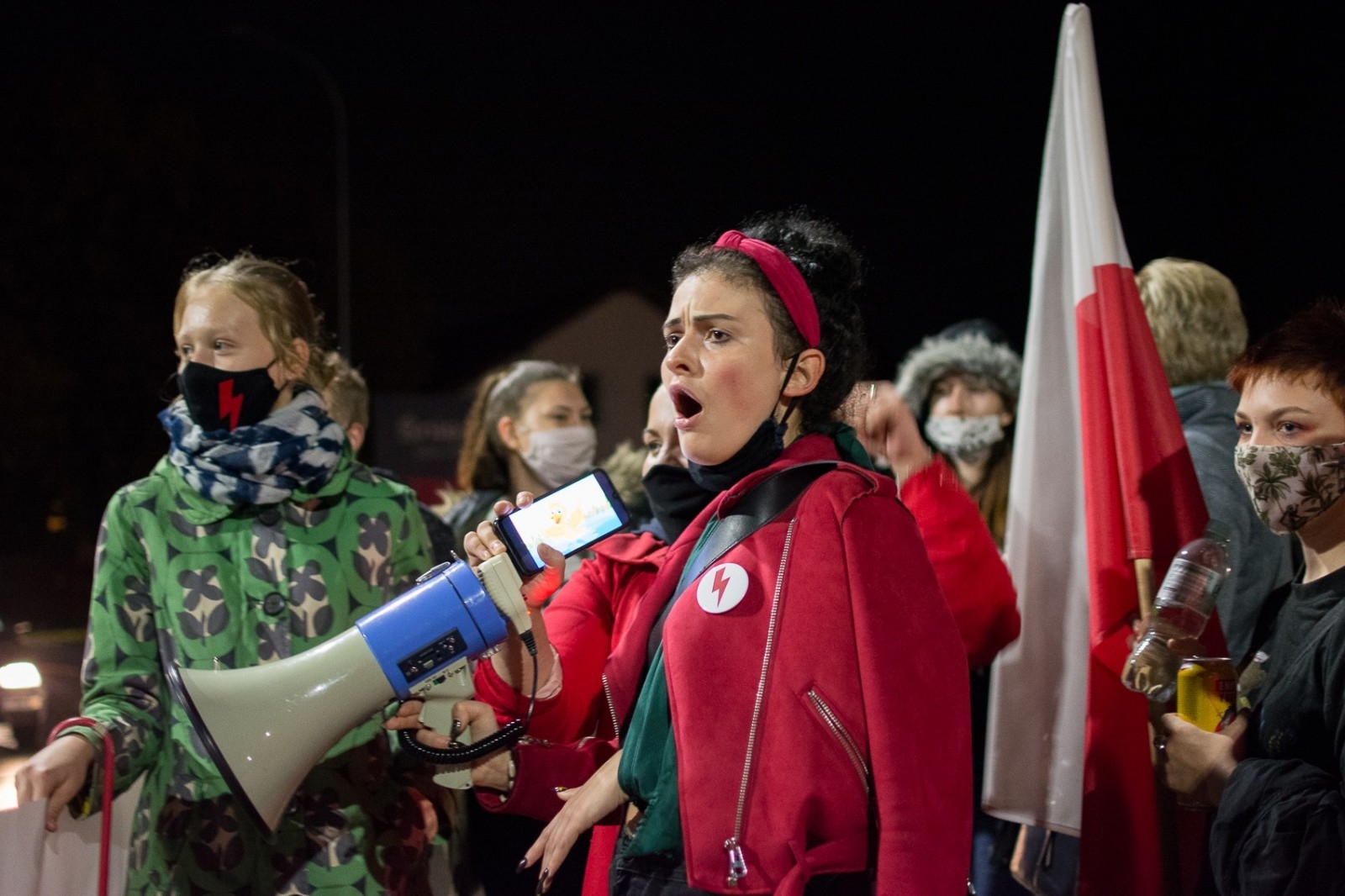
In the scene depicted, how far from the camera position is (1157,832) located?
291 centimetres

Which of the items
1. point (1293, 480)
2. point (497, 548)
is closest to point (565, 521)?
point (497, 548)

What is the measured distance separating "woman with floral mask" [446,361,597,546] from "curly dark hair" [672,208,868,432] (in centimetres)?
281

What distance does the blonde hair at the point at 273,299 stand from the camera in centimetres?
304

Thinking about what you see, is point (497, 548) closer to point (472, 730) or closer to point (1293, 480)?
point (472, 730)

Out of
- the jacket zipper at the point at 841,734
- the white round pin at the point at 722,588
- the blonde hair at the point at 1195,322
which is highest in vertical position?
the blonde hair at the point at 1195,322

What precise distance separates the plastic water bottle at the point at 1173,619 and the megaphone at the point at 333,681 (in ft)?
4.54

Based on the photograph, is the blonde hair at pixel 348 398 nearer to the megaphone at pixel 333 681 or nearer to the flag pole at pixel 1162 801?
the megaphone at pixel 333 681

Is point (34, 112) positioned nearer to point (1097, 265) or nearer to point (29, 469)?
point (29, 469)

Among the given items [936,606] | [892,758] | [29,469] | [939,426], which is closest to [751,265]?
[936,606]

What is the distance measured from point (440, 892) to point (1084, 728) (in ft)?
5.35

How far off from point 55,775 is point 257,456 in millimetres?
800

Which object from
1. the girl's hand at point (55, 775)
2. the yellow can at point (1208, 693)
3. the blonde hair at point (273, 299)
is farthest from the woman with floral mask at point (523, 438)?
the yellow can at point (1208, 693)

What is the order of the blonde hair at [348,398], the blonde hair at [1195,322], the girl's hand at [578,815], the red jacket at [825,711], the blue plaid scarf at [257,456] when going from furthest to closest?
the blonde hair at [348,398] → the blonde hair at [1195,322] → the blue plaid scarf at [257,456] → the girl's hand at [578,815] → the red jacket at [825,711]

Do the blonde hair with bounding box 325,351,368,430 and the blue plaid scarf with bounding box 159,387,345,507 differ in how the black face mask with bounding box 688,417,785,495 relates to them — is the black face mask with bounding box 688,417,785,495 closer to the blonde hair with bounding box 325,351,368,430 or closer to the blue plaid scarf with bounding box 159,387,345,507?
the blue plaid scarf with bounding box 159,387,345,507
